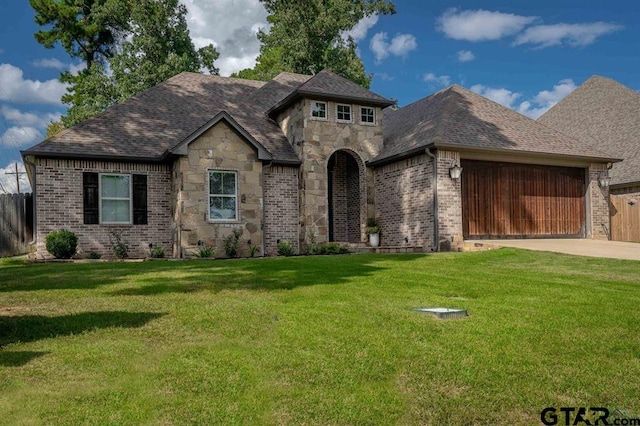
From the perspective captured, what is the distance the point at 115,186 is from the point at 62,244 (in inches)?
99.6

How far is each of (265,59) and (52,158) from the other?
24.8 metres

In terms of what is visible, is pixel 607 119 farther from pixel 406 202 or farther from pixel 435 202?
pixel 435 202

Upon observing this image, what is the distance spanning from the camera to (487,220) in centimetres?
1712

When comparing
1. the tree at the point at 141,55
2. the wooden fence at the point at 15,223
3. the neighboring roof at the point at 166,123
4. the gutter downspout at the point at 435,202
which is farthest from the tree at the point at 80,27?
the gutter downspout at the point at 435,202

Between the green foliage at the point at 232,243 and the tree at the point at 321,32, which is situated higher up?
the tree at the point at 321,32

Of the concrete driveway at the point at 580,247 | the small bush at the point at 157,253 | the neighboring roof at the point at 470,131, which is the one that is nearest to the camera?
the concrete driveway at the point at 580,247

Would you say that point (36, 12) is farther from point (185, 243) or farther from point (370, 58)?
point (185, 243)

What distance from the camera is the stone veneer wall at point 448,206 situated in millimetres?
15930

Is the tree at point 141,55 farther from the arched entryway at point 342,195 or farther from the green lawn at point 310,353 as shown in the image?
the green lawn at point 310,353

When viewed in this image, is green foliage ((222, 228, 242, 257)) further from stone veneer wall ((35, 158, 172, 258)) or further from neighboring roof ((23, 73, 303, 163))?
neighboring roof ((23, 73, 303, 163))

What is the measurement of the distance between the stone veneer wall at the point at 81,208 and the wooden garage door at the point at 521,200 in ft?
31.2

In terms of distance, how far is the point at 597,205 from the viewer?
18781 millimetres

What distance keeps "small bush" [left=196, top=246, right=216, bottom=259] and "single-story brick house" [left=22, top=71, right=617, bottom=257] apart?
0.21 meters

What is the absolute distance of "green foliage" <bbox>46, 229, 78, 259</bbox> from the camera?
14.5m
